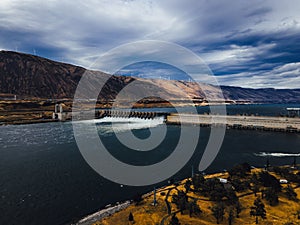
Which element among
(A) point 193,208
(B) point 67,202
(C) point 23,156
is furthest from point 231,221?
(C) point 23,156

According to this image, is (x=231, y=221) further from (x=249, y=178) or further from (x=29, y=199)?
(x=29, y=199)

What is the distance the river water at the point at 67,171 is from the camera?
18.6 metres

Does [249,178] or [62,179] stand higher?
[249,178]

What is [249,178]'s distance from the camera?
2139cm

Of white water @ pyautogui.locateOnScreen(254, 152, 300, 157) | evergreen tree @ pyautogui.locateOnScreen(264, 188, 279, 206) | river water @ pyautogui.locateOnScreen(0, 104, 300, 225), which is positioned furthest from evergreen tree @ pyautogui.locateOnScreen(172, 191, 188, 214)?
white water @ pyautogui.locateOnScreen(254, 152, 300, 157)

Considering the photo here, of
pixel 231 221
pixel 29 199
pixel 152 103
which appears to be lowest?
pixel 29 199

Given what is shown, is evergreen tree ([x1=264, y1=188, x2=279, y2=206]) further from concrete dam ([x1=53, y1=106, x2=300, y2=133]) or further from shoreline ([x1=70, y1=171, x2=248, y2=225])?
concrete dam ([x1=53, y1=106, x2=300, y2=133])

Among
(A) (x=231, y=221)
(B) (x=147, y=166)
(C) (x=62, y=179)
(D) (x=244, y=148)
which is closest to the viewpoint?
(A) (x=231, y=221)

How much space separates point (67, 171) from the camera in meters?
28.0

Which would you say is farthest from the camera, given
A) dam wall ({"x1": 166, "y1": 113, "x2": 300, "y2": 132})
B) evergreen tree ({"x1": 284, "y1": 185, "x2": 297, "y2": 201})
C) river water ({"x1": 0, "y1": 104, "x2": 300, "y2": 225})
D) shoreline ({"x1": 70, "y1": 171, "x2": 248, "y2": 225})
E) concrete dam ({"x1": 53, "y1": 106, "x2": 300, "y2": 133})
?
concrete dam ({"x1": 53, "y1": 106, "x2": 300, "y2": 133})

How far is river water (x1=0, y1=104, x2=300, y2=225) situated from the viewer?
18.6m

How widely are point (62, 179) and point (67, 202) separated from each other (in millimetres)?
5979

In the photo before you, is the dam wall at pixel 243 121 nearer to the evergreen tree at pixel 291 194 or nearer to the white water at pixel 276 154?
the white water at pixel 276 154

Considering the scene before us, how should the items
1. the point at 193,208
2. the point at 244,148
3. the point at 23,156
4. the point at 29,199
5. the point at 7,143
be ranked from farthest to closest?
the point at 7,143 < the point at 244,148 < the point at 23,156 < the point at 29,199 < the point at 193,208
